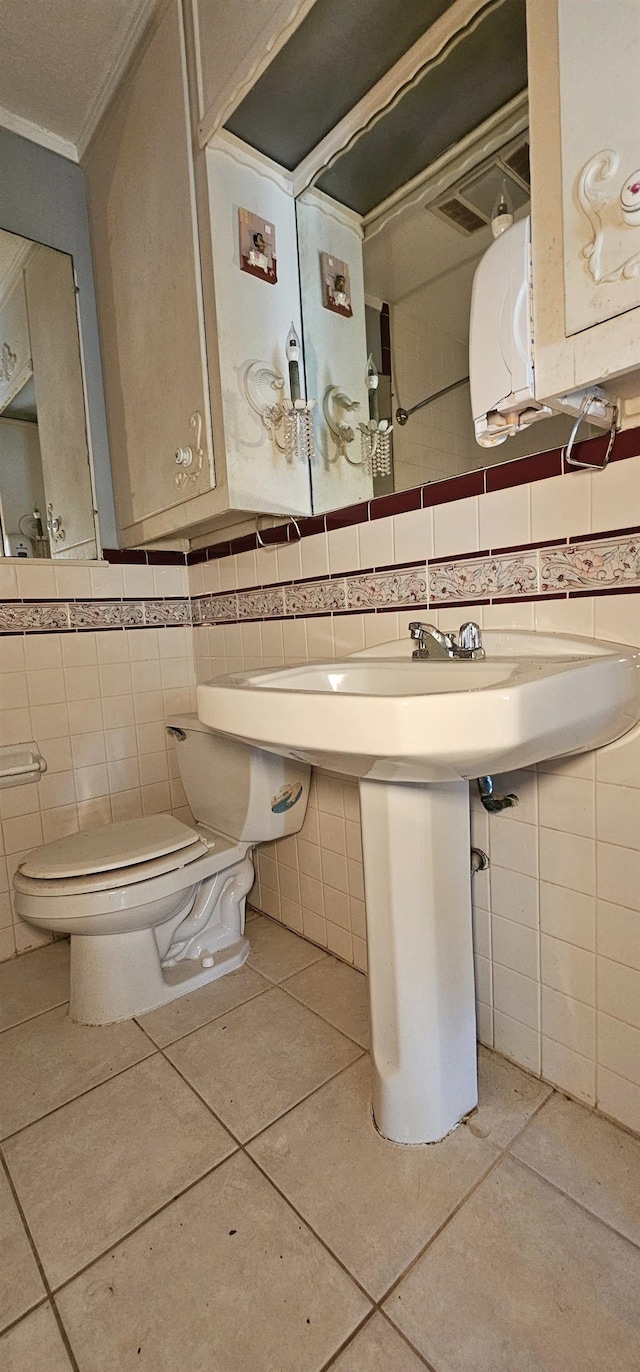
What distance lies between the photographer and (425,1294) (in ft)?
2.44

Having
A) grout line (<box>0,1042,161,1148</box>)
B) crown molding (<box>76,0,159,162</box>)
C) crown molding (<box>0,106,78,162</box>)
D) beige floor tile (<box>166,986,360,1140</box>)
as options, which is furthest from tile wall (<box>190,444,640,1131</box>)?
crown molding (<box>0,106,78,162</box>)

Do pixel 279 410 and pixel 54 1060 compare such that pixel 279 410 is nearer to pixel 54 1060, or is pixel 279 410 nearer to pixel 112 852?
pixel 112 852

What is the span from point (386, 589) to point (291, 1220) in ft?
3.54

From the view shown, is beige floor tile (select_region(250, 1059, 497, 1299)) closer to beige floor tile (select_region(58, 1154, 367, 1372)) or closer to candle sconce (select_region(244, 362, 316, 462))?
beige floor tile (select_region(58, 1154, 367, 1372))

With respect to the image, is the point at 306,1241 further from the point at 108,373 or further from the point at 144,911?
the point at 108,373

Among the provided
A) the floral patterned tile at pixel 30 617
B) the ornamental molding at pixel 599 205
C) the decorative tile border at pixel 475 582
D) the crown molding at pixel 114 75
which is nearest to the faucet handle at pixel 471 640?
the decorative tile border at pixel 475 582

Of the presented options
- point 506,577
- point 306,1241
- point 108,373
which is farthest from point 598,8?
point 306,1241

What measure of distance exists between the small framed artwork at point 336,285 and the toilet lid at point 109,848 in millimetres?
1305

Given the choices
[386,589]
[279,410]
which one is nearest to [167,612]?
[279,410]

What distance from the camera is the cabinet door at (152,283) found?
1232 millimetres

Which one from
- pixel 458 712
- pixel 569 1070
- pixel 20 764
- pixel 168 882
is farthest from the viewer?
pixel 20 764

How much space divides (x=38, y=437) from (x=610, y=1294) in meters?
2.05

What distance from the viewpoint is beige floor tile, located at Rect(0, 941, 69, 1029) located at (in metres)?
1.37

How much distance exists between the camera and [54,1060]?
3.93 feet
